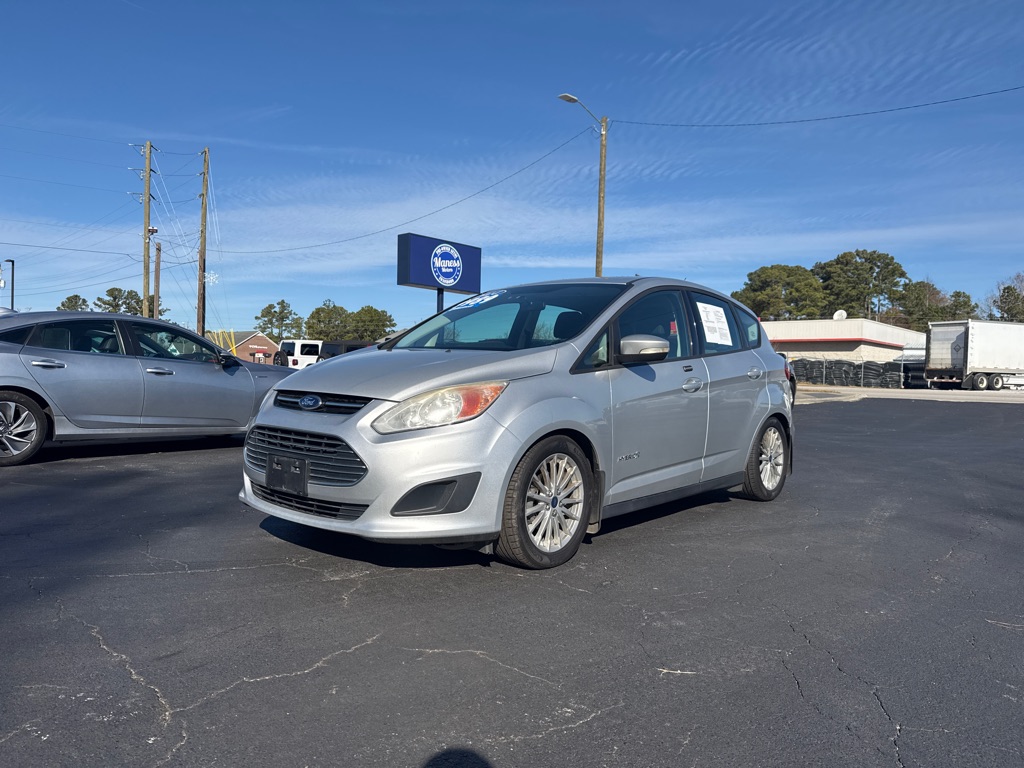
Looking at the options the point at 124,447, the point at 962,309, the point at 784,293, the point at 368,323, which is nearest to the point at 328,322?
the point at 368,323

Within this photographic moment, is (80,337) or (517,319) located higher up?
(517,319)

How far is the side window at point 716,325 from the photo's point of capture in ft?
20.0

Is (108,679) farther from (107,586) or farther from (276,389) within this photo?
(276,389)

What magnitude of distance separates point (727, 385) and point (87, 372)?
6.22m

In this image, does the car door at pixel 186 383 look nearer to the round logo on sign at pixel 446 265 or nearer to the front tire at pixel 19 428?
the front tire at pixel 19 428

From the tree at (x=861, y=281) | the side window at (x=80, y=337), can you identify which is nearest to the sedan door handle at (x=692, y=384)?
the side window at (x=80, y=337)

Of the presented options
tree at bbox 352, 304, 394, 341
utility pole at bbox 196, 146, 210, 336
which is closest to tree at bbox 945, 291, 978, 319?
tree at bbox 352, 304, 394, 341

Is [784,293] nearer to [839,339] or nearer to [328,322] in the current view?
[839,339]

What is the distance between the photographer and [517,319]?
546 centimetres

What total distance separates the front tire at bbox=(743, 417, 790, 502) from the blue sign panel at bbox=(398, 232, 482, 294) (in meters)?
17.2

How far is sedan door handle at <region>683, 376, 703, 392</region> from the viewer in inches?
219

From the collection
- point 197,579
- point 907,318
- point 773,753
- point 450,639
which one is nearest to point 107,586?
point 197,579

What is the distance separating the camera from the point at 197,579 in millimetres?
4289

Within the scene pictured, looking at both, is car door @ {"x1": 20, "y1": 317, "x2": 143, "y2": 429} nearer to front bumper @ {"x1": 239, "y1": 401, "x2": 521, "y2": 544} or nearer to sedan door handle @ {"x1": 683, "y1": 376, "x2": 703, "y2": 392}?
front bumper @ {"x1": 239, "y1": 401, "x2": 521, "y2": 544}
